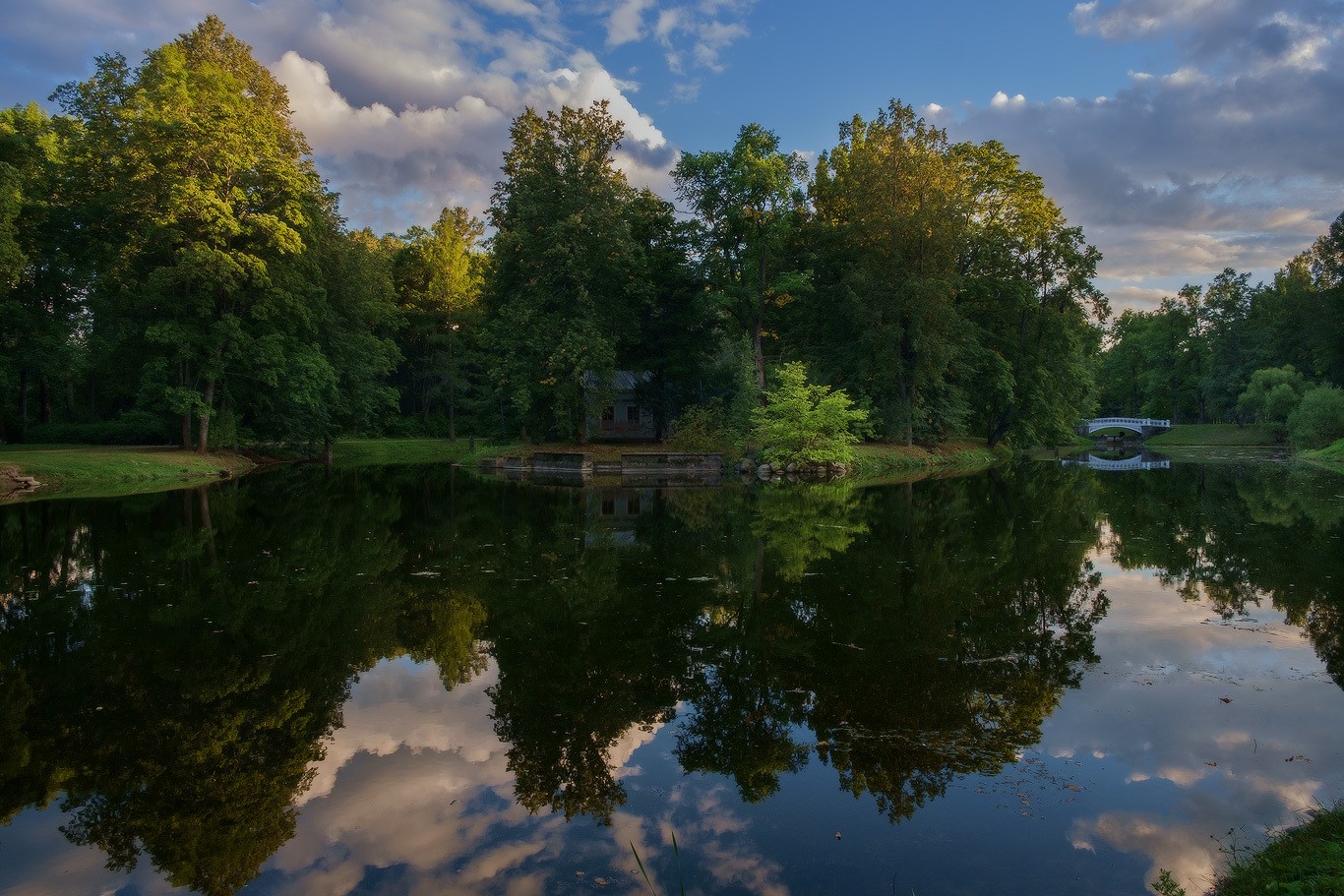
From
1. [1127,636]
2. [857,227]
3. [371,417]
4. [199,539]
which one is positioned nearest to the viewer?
[1127,636]

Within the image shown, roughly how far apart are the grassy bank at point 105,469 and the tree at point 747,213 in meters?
24.8

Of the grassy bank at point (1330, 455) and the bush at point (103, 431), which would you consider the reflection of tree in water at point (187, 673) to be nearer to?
the bush at point (103, 431)


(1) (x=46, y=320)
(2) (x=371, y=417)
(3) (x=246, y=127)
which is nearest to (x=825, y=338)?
(3) (x=246, y=127)

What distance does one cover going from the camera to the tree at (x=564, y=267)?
36.7 m

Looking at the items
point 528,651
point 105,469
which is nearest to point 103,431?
point 105,469

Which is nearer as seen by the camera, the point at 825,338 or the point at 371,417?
the point at 825,338

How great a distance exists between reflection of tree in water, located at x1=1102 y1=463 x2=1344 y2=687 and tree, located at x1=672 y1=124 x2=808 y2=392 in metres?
19.8

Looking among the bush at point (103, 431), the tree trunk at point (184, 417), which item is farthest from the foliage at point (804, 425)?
the bush at point (103, 431)

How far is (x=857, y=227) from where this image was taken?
4075 centimetres

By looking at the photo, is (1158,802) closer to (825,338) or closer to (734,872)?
(734,872)

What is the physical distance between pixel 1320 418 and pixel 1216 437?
3199cm

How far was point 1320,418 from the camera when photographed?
4444 cm

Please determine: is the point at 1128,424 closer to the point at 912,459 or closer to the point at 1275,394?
the point at 1275,394

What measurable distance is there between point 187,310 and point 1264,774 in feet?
125
